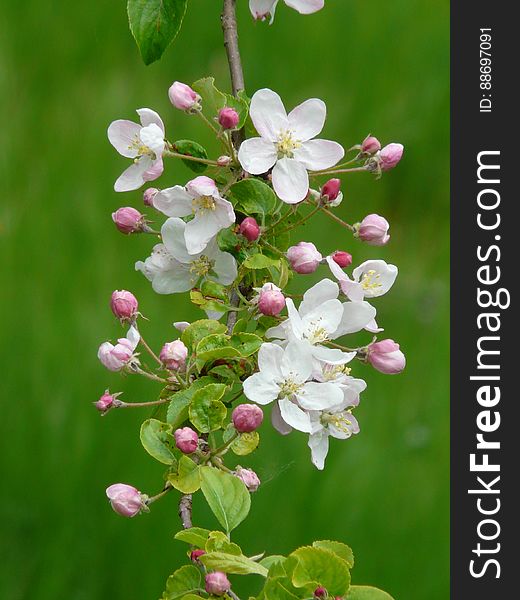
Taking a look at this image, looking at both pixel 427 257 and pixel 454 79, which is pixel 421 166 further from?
pixel 454 79

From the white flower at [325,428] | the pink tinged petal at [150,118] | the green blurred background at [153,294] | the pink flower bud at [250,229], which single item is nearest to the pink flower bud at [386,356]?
the white flower at [325,428]

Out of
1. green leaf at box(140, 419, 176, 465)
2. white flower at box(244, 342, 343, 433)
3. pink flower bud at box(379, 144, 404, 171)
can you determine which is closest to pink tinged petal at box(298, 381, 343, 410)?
white flower at box(244, 342, 343, 433)

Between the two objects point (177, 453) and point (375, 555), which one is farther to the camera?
point (375, 555)

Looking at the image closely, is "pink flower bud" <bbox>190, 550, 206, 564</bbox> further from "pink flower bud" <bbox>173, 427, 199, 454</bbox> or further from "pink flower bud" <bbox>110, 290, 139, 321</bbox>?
"pink flower bud" <bbox>110, 290, 139, 321</bbox>

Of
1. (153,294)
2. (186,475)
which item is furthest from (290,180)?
(153,294)

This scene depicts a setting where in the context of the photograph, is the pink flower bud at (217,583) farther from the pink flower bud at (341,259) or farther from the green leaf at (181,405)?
the pink flower bud at (341,259)

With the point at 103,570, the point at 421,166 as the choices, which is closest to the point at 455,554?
the point at 103,570

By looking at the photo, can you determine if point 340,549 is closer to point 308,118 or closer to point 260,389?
point 260,389
